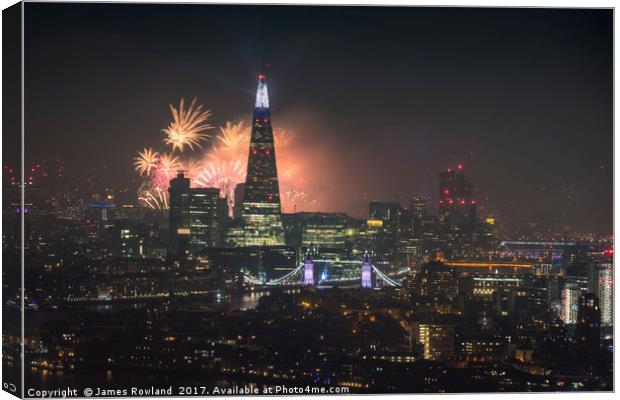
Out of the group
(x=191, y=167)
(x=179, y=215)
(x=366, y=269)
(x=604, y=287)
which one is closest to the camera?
(x=604, y=287)

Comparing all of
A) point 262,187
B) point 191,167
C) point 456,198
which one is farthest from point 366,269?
point 191,167

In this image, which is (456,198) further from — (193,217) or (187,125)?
(187,125)

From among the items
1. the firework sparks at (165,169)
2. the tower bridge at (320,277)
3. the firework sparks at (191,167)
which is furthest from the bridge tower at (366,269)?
the firework sparks at (165,169)

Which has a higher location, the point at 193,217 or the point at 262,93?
the point at 262,93

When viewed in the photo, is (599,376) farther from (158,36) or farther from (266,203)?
(158,36)

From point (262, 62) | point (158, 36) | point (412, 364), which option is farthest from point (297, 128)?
point (412, 364)

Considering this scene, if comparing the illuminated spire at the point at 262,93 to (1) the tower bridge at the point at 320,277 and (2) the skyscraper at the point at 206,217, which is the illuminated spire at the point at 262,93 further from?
(1) the tower bridge at the point at 320,277
